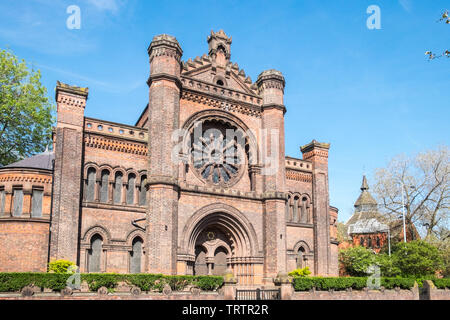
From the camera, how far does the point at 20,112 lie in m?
35.9

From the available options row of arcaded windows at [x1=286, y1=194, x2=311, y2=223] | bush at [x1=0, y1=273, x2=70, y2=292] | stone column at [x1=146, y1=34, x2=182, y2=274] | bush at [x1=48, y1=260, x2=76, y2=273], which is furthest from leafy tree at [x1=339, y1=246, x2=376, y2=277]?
bush at [x1=0, y1=273, x2=70, y2=292]

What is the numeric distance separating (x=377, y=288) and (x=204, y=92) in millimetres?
18044

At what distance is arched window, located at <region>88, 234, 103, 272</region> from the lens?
2362 centimetres

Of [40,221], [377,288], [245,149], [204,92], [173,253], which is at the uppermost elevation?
[204,92]

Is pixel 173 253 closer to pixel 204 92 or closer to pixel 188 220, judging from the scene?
pixel 188 220

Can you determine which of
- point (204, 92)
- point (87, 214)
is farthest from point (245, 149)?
point (87, 214)

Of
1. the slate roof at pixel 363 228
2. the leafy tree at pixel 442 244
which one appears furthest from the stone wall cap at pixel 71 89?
the slate roof at pixel 363 228

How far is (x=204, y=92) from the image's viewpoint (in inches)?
1126

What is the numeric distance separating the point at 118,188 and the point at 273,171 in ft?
34.9

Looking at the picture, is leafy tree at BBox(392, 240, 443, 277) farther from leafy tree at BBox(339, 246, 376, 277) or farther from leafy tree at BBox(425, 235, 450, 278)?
leafy tree at BBox(339, 246, 376, 277)

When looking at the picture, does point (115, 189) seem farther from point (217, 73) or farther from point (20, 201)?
point (217, 73)

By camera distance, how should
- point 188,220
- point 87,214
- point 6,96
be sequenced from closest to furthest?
1. point 87,214
2. point 188,220
3. point 6,96

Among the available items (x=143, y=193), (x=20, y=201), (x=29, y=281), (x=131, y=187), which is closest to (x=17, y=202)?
(x=20, y=201)

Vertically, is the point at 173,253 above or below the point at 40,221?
below
